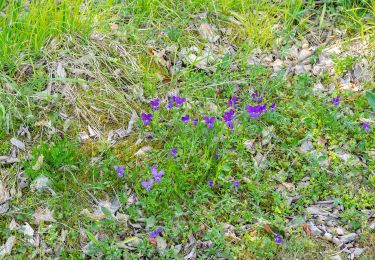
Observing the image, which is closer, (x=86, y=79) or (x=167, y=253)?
(x=167, y=253)

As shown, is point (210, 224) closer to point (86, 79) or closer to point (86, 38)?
point (86, 79)

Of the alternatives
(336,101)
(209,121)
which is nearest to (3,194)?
(209,121)

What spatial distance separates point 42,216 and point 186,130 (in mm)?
1119

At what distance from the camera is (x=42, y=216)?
3135mm

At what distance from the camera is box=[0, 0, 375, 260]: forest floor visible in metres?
3.13

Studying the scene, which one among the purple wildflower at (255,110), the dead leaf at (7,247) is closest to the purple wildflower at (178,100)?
the purple wildflower at (255,110)

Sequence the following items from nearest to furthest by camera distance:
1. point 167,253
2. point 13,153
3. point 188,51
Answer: point 167,253
point 13,153
point 188,51

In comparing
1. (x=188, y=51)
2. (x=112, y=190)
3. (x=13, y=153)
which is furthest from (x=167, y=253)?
(x=188, y=51)

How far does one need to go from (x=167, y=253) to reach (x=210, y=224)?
357 mm

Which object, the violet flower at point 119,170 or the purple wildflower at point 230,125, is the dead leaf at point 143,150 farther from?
the purple wildflower at point 230,125

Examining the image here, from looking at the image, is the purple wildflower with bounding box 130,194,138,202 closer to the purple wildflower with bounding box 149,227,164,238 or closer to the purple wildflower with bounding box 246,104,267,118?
the purple wildflower with bounding box 149,227,164,238

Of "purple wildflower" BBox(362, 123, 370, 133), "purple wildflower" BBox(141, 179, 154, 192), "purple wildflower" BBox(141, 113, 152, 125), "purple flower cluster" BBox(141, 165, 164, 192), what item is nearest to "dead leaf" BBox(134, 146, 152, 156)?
"purple wildflower" BBox(141, 113, 152, 125)

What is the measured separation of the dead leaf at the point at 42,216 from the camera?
3123 mm

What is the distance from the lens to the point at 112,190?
3.33 metres
